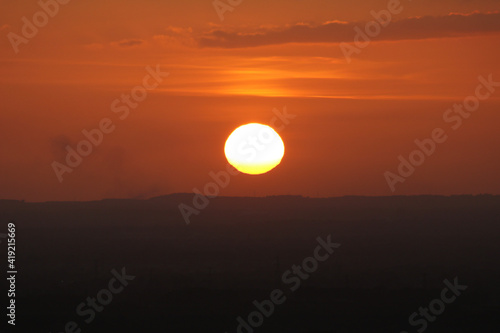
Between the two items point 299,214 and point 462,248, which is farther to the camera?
point 299,214

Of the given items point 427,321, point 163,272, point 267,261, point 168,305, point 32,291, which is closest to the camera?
point 427,321

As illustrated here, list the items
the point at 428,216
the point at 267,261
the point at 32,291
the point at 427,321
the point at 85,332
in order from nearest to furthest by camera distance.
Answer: the point at 85,332, the point at 427,321, the point at 32,291, the point at 267,261, the point at 428,216

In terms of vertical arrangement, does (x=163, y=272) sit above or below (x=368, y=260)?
below

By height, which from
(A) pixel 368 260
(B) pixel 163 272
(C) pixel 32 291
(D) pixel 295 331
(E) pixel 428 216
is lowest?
(D) pixel 295 331

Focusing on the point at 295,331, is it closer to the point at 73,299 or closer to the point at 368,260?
the point at 73,299

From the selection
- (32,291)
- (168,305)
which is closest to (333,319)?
(168,305)

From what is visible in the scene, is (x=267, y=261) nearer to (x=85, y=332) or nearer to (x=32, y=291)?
(x=32, y=291)

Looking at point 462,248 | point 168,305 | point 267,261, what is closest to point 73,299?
point 168,305
